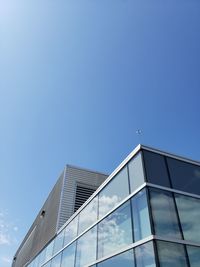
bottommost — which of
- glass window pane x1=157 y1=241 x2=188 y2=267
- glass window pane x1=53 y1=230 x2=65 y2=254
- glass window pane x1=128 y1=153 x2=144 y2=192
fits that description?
glass window pane x1=157 y1=241 x2=188 y2=267

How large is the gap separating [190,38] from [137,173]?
6809mm

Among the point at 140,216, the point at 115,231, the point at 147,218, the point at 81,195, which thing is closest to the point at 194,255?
the point at 147,218

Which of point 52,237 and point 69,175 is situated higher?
point 69,175

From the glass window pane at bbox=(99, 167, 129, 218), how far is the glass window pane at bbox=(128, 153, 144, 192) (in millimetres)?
336

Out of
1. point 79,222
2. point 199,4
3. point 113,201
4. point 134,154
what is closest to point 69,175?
point 79,222

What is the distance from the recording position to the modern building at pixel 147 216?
555cm

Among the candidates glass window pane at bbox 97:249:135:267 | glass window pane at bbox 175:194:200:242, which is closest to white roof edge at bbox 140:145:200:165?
glass window pane at bbox 175:194:200:242

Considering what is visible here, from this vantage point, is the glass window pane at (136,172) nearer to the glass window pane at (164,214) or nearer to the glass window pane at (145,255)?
the glass window pane at (164,214)

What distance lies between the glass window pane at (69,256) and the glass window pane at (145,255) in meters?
5.81

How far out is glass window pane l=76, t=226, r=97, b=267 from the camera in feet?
28.4

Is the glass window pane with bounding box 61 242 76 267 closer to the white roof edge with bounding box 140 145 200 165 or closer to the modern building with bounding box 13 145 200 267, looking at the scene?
the modern building with bounding box 13 145 200 267

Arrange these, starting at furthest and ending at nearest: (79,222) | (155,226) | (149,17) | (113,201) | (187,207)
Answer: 1. (79,222)
2. (149,17)
3. (113,201)
4. (187,207)
5. (155,226)

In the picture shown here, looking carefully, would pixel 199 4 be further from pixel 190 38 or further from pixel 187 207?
pixel 187 207

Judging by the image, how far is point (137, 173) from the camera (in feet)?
23.1
